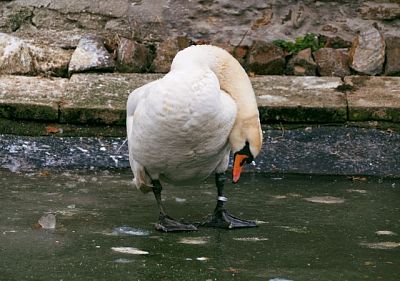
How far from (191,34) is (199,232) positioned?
3.30m

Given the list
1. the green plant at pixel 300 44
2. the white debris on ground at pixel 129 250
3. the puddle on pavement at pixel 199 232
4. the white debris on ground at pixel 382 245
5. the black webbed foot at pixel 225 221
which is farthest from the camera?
the green plant at pixel 300 44

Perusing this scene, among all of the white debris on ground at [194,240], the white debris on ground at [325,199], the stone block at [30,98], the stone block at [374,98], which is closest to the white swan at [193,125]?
the white debris on ground at [194,240]

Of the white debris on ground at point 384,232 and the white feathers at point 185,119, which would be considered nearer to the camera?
the white feathers at point 185,119

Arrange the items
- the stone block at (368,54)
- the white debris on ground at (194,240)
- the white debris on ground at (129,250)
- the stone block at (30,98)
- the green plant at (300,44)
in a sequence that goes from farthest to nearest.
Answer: the green plant at (300,44) → the stone block at (368,54) → the stone block at (30,98) → the white debris on ground at (194,240) → the white debris on ground at (129,250)

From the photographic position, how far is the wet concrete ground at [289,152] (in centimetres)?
672

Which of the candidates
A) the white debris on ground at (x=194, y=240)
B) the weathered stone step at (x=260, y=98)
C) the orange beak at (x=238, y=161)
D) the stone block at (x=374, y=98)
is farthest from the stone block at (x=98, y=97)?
the white debris on ground at (x=194, y=240)

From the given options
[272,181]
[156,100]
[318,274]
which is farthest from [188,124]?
[272,181]

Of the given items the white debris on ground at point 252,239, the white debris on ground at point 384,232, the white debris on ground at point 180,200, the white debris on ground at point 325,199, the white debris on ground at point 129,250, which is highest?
the white debris on ground at point 384,232

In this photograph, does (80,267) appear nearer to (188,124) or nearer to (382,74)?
(188,124)

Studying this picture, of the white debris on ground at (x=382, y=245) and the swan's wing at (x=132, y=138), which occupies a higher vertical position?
Result: the swan's wing at (x=132, y=138)

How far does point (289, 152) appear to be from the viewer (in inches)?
272

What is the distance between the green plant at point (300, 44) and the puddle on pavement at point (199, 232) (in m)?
1.81

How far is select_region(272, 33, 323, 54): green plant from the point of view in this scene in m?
8.10

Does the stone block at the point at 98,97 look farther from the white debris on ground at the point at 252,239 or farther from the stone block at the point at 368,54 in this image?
the white debris on ground at the point at 252,239
